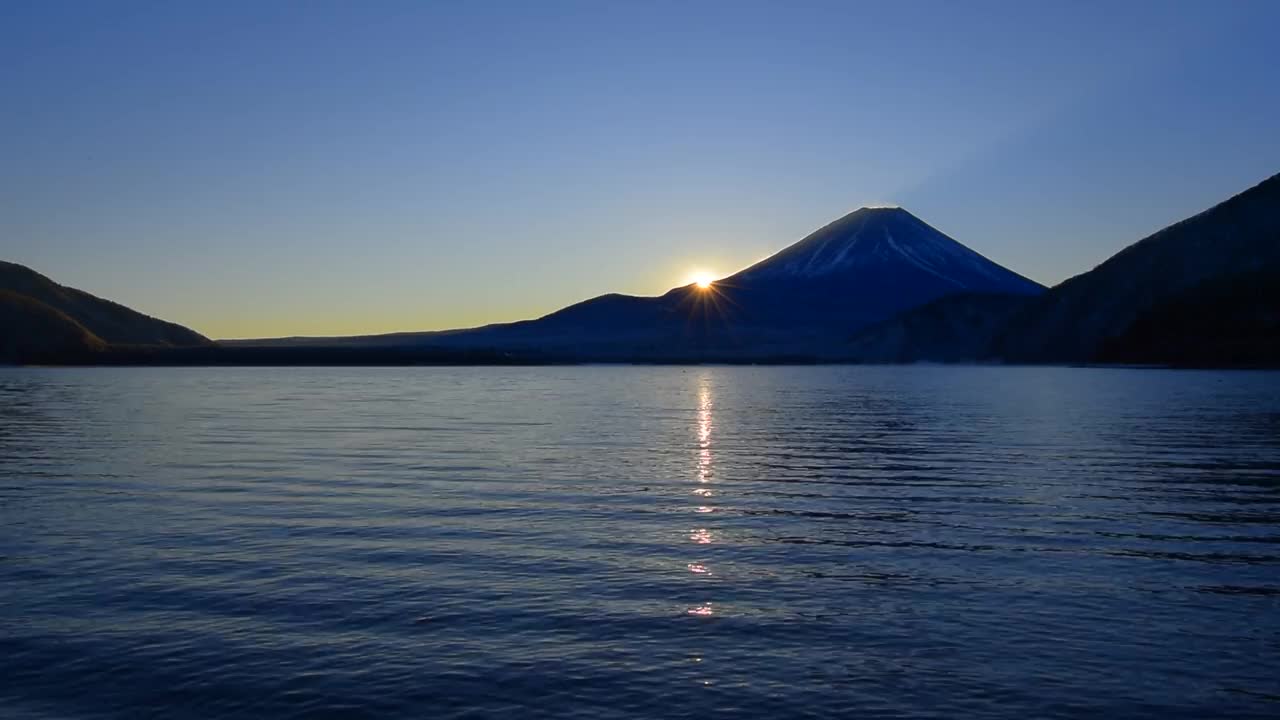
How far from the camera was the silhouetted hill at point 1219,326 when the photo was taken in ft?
561

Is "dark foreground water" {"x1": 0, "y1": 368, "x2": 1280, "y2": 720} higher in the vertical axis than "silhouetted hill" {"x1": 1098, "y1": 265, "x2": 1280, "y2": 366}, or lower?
lower

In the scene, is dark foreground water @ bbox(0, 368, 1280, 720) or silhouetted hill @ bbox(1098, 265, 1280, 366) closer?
dark foreground water @ bbox(0, 368, 1280, 720)

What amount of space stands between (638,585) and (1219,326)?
191 metres

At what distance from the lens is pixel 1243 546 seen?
66.9 ft

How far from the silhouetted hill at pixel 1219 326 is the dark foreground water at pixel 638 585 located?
153 meters

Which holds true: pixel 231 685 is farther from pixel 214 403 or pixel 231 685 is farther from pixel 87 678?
pixel 214 403

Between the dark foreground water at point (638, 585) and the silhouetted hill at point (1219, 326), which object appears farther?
the silhouetted hill at point (1219, 326)

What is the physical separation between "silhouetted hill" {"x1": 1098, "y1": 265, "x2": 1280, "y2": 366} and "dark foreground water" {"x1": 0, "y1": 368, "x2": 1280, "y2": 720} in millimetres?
152730

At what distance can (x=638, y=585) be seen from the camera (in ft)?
55.6

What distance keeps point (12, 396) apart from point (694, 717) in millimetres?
98525

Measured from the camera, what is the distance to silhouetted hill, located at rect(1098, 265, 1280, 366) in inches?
6732

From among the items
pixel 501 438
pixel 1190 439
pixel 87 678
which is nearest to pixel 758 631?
pixel 87 678

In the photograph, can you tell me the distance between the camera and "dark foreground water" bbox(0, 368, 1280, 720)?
11945mm

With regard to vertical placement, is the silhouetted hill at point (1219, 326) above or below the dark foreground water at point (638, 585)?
above
